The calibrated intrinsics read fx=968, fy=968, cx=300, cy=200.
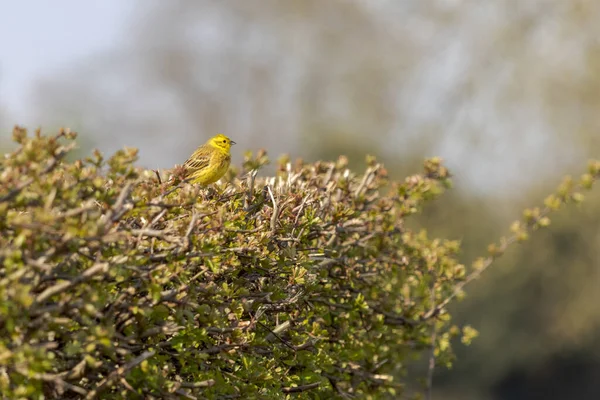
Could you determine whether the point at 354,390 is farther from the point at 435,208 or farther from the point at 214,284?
the point at 435,208

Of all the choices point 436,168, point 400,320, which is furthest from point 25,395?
point 436,168

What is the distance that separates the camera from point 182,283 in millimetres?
3906

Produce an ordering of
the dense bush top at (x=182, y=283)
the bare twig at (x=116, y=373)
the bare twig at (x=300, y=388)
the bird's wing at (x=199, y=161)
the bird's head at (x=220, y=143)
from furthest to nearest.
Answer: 1. the bird's head at (x=220, y=143)
2. the bird's wing at (x=199, y=161)
3. the bare twig at (x=300, y=388)
4. the bare twig at (x=116, y=373)
5. the dense bush top at (x=182, y=283)

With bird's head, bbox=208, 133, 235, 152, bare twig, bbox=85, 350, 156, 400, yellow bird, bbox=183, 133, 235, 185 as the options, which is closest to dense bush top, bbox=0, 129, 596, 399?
bare twig, bbox=85, 350, 156, 400

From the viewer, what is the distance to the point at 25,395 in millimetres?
3236

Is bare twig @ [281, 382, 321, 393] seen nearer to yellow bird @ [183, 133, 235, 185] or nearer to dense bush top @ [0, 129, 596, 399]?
dense bush top @ [0, 129, 596, 399]

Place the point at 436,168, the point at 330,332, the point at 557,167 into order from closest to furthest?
the point at 330,332
the point at 436,168
the point at 557,167

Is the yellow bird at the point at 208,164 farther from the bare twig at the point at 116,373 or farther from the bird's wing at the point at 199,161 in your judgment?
the bare twig at the point at 116,373

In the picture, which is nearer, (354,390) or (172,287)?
(172,287)

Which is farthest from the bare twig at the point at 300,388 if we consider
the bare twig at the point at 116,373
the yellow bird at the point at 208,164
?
the yellow bird at the point at 208,164

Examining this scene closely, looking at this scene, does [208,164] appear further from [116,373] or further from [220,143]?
[116,373]

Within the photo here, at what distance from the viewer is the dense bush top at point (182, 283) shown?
3.27 m

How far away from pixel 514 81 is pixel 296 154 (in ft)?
26.8

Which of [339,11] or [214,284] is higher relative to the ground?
[339,11]
